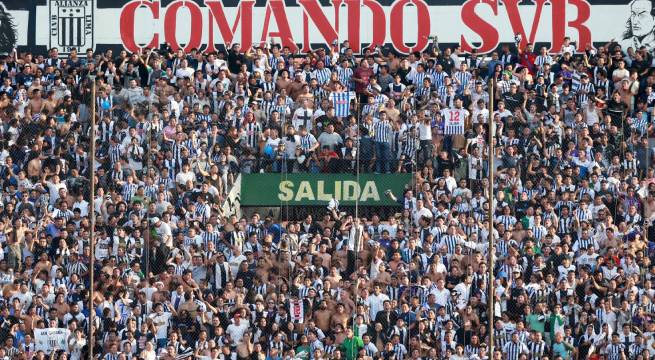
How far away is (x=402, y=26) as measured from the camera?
35469 mm

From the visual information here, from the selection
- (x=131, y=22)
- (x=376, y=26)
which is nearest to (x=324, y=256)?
(x=376, y=26)

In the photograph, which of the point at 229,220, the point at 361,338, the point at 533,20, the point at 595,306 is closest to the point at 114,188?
the point at 229,220

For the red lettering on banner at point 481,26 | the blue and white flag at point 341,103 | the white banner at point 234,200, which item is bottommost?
the white banner at point 234,200

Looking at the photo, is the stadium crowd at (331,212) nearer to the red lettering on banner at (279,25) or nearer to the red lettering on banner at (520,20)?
the red lettering on banner at (520,20)

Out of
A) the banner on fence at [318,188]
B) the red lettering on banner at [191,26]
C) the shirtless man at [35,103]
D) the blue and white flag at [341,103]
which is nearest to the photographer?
the banner on fence at [318,188]

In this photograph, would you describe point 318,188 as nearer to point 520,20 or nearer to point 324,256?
point 324,256

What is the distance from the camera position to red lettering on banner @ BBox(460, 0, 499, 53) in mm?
35188

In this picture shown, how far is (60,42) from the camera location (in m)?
35.8

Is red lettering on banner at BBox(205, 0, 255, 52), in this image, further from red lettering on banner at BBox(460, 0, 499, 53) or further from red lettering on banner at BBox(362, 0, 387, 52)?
red lettering on banner at BBox(460, 0, 499, 53)

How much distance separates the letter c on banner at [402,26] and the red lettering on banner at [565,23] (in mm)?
2383

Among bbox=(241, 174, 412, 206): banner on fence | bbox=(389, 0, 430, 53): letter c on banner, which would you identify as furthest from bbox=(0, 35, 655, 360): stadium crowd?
bbox=(389, 0, 430, 53): letter c on banner

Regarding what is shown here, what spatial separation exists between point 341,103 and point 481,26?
5.94 meters

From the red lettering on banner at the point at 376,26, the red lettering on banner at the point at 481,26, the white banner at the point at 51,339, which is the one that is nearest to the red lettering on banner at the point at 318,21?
the red lettering on banner at the point at 376,26

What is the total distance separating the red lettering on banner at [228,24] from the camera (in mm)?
35656
